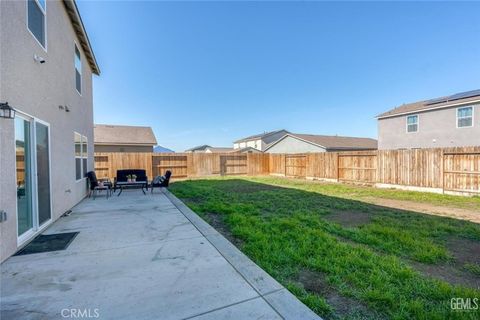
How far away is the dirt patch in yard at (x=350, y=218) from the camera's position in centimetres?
516

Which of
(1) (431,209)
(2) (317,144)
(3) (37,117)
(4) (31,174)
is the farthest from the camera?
(2) (317,144)

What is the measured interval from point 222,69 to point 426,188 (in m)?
14.6

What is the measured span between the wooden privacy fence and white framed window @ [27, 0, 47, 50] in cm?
1154

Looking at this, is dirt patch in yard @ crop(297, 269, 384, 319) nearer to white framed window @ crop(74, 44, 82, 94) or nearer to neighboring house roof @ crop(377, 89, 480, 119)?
white framed window @ crop(74, 44, 82, 94)

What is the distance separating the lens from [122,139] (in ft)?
69.9

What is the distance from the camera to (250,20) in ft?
39.1

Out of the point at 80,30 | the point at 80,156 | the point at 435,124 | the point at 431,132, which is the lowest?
the point at 80,156

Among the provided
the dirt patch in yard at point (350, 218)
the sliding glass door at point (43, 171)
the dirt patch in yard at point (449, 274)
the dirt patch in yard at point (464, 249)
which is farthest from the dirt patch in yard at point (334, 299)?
the sliding glass door at point (43, 171)

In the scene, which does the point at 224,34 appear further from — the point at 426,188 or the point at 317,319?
the point at 317,319

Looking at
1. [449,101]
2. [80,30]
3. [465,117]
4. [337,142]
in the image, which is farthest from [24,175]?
[337,142]

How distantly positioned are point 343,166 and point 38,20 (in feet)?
45.5

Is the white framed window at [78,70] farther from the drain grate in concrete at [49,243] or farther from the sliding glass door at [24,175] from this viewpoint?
the drain grate in concrete at [49,243]

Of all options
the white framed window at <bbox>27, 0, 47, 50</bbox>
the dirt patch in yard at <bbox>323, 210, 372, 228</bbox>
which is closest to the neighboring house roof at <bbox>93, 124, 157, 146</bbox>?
the white framed window at <bbox>27, 0, 47, 50</bbox>

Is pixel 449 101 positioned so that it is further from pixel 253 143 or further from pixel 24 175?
pixel 253 143
